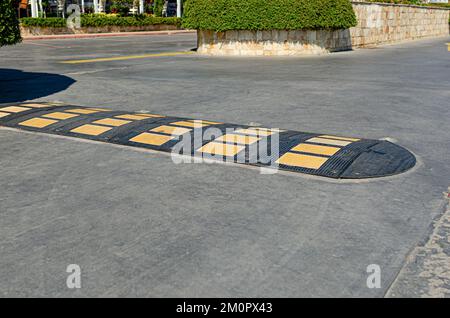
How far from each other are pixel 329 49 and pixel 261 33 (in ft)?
10.6

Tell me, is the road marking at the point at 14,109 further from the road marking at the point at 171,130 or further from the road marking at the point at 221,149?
the road marking at the point at 221,149

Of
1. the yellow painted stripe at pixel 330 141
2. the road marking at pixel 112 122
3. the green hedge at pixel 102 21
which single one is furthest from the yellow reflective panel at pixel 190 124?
the green hedge at pixel 102 21

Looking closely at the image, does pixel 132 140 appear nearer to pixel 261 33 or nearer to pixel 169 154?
pixel 169 154

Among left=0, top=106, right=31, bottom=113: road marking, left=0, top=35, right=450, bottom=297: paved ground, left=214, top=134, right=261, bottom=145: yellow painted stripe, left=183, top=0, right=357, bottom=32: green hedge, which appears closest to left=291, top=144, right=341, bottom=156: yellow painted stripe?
left=214, top=134, right=261, bottom=145: yellow painted stripe

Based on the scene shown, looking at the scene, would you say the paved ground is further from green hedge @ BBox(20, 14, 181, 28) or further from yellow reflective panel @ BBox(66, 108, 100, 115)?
green hedge @ BBox(20, 14, 181, 28)

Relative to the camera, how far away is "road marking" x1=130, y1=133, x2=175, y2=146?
20.2 ft

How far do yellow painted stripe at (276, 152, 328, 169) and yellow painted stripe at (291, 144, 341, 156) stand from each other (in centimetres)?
18

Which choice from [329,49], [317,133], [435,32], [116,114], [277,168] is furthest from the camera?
[435,32]

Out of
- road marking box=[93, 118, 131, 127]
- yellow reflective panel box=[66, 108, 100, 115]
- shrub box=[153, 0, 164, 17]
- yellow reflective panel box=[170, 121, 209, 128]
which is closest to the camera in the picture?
yellow reflective panel box=[170, 121, 209, 128]

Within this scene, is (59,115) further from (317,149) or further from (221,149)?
(317,149)

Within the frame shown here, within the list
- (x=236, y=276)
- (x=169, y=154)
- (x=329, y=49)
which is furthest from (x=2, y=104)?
(x=329, y=49)

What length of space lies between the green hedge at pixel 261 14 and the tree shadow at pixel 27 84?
7.32m

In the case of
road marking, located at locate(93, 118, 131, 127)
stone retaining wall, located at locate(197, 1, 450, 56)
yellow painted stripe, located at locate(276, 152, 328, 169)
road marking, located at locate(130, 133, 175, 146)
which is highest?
stone retaining wall, located at locate(197, 1, 450, 56)

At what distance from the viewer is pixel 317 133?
6.80 metres
